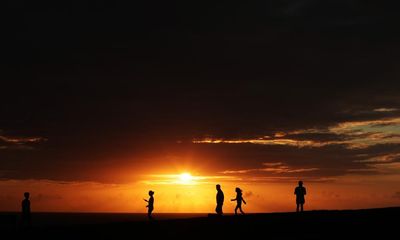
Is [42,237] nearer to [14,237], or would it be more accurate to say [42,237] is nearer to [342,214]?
[14,237]

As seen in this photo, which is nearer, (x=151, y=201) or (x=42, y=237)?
(x=42, y=237)

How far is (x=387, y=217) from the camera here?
1209 inches

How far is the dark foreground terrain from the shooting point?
88.7 feet

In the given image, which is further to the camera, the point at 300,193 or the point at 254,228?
the point at 300,193

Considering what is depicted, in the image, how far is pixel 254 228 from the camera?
99.1ft

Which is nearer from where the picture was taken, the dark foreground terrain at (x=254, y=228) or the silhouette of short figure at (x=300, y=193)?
the dark foreground terrain at (x=254, y=228)

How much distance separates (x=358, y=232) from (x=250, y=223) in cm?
735

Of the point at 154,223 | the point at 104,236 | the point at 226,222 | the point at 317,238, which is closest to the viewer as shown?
the point at 317,238

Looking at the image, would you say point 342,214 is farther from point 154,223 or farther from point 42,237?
point 42,237

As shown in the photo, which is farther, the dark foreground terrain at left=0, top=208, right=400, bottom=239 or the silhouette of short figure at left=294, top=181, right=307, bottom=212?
the silhouette of short figure at left=294, top=181, right=307, bottom=212

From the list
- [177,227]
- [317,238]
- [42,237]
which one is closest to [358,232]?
[317,238]

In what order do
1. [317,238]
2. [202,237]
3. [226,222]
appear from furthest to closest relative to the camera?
[226,222]
[202,237]
[317,238]

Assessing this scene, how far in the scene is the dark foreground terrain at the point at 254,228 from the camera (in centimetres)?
2705

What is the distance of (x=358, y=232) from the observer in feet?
86.7
